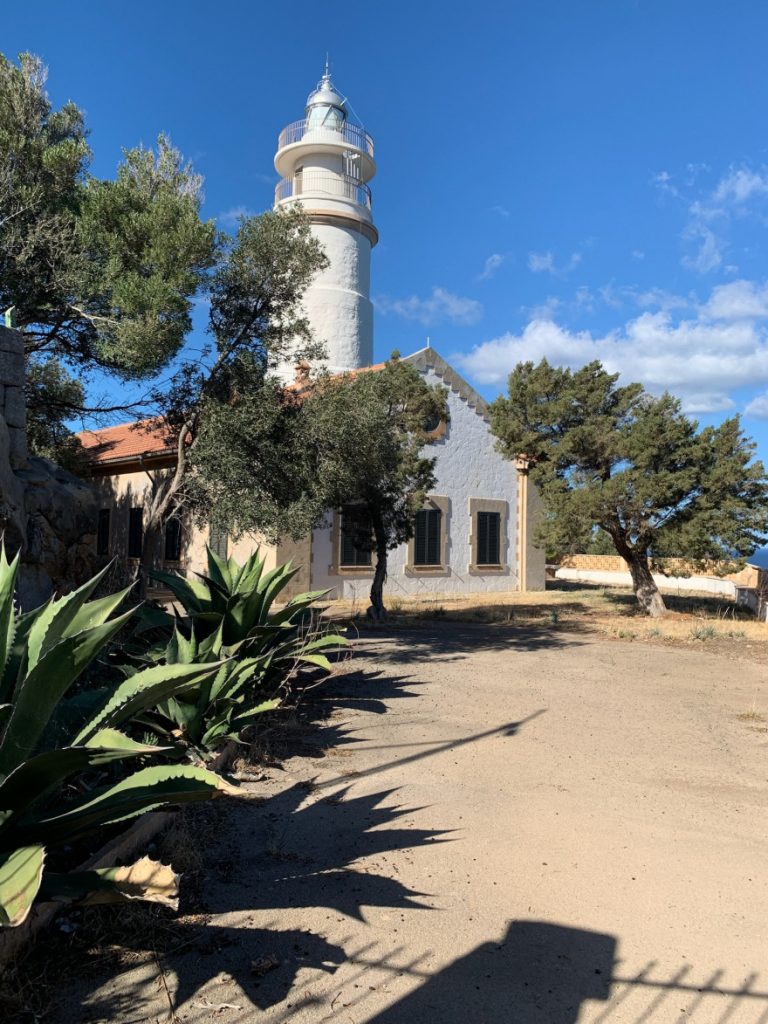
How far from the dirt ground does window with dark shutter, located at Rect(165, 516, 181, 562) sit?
1290cm

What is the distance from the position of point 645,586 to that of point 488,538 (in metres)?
6.11

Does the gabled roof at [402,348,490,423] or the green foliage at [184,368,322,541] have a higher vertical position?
the gabled roof at [402,348,490,423]

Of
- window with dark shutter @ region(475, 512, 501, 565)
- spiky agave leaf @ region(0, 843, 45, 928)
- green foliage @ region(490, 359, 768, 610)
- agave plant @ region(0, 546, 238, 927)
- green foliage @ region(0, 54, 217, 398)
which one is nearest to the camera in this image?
spiky agave leaf @ region(0, 843, 45, 928)

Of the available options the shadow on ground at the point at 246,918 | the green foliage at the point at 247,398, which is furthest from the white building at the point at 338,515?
the shadow on ground at the point at 246,918

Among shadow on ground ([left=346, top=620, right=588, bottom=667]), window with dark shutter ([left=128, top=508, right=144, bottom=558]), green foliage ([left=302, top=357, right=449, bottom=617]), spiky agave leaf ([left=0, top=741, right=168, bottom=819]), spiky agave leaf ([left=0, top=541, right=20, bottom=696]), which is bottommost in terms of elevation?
shadow on ground ([left=346, top=620, right=588, bottom=667])

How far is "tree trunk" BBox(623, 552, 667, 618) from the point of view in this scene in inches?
663

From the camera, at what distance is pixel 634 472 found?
608 inches

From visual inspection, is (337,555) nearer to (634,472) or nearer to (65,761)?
(634,472)

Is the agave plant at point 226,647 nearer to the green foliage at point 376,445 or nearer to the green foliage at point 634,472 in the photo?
the green foliage at point 376,445

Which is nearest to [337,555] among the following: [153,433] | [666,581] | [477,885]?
[153,433]

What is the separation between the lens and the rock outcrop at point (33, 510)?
6631 mm

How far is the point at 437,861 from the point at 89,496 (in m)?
5.84

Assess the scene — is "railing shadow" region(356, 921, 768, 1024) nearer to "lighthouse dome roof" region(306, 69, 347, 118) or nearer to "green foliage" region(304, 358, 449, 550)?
"green foliage" region(304, 358, 449, 550)

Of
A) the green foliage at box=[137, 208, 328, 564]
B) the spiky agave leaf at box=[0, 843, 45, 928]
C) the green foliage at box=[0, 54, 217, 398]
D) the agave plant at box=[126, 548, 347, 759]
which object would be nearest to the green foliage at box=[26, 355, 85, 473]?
the green foliage at box=[0, 54, 217, 398]
